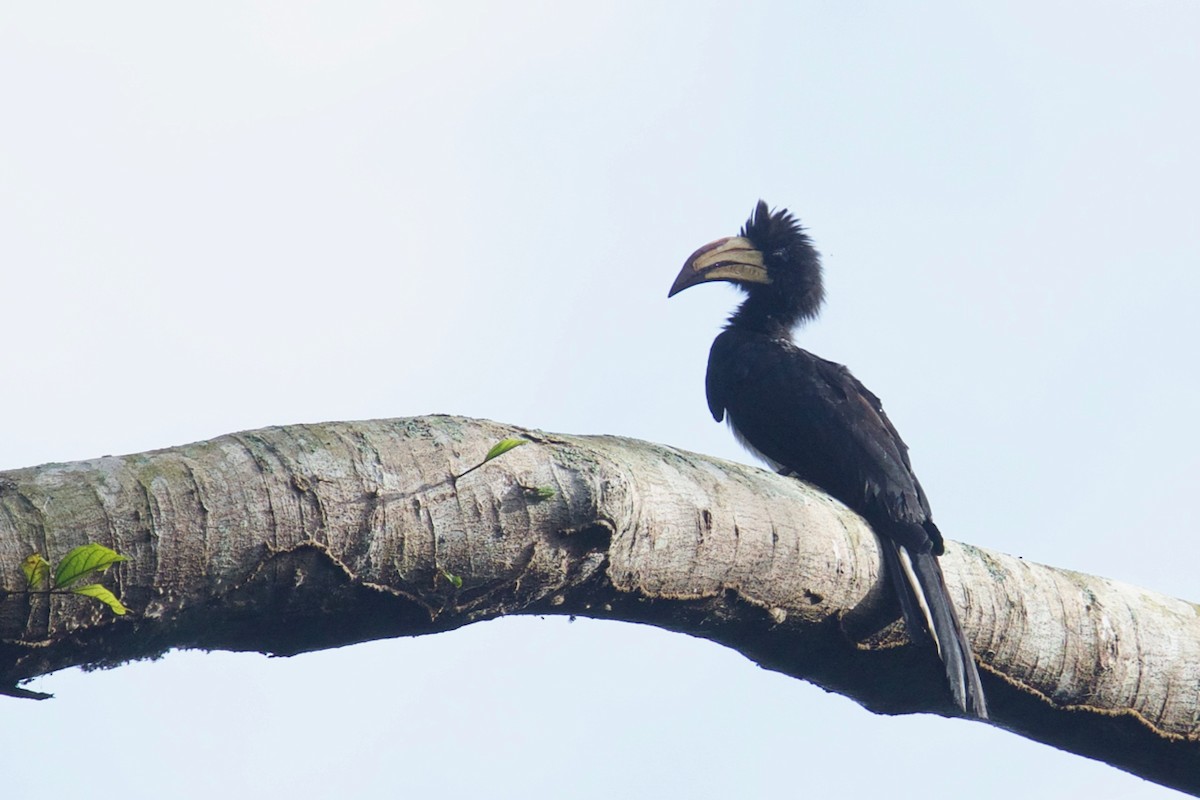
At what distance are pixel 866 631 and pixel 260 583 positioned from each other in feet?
5.15

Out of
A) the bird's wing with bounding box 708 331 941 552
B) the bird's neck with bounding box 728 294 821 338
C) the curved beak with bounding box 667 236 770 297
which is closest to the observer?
the bird's wing with bounding box 708 331 941 552

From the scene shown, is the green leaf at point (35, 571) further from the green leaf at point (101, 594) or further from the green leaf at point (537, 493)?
the green leaf at point (537, 493)

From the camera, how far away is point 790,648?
9.41ft

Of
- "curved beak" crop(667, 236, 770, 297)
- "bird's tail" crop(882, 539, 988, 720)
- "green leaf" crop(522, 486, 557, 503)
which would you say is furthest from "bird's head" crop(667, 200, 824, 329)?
"green leaf" crop(522, 486, 557, 503)

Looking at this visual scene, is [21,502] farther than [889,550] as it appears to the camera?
No

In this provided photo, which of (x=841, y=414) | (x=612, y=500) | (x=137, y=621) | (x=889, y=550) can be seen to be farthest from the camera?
(x=841, y=414)

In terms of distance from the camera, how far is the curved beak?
21.6 feet

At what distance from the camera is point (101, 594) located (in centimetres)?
177

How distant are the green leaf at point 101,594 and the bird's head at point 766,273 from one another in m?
4.99

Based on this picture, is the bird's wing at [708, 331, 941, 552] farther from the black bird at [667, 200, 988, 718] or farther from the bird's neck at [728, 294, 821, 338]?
the bird's neck at [728, 294, 821, 338]

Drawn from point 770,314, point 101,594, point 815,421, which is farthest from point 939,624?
point 770,314

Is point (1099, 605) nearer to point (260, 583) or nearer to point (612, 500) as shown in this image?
point (612, 500)

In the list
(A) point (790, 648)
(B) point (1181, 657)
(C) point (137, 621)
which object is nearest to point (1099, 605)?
(B) point (1181, 657)

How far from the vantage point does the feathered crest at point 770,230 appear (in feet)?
22.8
